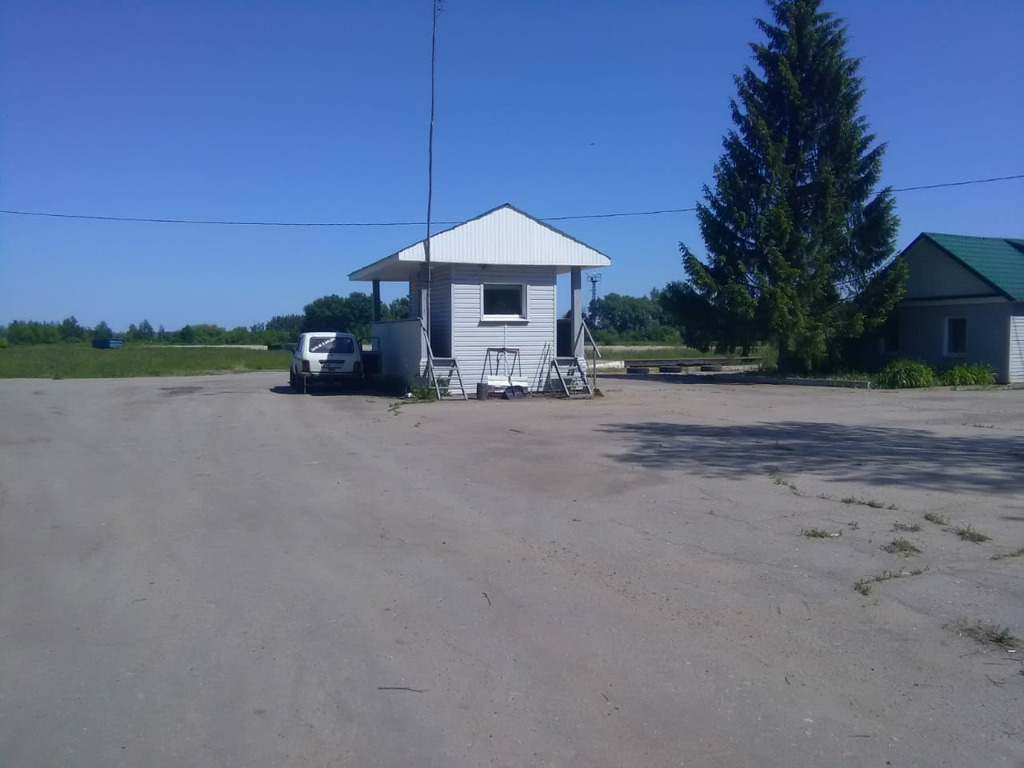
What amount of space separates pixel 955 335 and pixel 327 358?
2170cm

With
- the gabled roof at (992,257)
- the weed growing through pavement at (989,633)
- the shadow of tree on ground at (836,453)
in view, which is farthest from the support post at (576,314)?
the weed growing through pavement at (989,633)

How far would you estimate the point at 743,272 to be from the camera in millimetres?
31625

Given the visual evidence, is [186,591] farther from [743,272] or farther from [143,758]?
[743,272]

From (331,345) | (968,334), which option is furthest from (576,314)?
(968,334)

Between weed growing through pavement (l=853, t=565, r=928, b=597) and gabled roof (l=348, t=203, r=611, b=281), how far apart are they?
17213mm

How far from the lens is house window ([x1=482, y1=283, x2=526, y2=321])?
24188 millimetres

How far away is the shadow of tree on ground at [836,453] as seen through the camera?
11.2 metres

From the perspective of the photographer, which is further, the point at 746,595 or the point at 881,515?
the point at 881,515

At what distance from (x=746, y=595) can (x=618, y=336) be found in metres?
99.1

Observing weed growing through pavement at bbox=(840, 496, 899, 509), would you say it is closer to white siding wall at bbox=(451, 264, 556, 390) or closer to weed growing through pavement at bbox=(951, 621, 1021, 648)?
weed growing through pavement at bbox=(951, 621, 1021, 648)

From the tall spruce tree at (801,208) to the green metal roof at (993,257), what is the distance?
195 centimetres

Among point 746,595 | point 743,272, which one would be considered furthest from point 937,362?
point 746,595

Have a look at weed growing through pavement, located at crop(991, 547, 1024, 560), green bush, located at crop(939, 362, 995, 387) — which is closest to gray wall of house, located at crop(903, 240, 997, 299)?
green bush, located at crop(939, 362, 995, 387)

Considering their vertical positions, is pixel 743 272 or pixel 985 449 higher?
pixel 743 272
